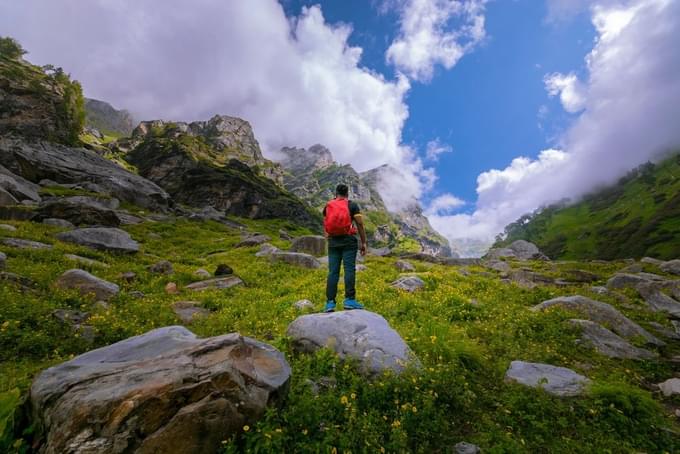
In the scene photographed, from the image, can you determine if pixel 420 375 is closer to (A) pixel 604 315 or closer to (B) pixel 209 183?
(A) pixel 604 315

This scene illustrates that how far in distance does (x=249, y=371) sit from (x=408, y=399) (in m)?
3.19

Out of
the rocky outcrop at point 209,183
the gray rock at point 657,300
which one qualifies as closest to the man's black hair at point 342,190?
the gray rock at point 657,300

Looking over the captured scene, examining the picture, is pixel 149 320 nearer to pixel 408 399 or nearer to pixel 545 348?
pixel 408 399

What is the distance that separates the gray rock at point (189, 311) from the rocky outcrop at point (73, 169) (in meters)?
55.2

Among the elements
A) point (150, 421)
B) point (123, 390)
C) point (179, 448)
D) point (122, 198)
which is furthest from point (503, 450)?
point (122, 198)

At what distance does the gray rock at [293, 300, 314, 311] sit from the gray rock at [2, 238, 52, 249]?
15.1m

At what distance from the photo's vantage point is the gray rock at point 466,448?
5004 mm

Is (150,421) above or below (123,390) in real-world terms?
below

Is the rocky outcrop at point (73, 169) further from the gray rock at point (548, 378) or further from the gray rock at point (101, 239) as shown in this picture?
the gray rock at point (548, 378)

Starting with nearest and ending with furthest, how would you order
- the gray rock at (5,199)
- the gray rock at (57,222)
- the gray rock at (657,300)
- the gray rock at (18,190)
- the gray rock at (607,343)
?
the gray rock at (607,343)
the gray rock at (657,300)
the gray rock at (57,222)
the gray rock at (5,199)
the gray rock at (18,190)

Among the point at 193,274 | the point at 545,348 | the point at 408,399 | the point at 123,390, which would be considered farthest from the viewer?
the point at 193,274

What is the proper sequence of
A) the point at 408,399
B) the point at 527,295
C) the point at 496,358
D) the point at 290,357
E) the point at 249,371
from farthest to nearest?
the point at 527,295
the point at 496,358
the point at 290,357
the point at 408,399
the point at 249,371

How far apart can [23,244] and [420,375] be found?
71.6 ft

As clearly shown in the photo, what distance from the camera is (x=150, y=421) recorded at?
3.92 m
